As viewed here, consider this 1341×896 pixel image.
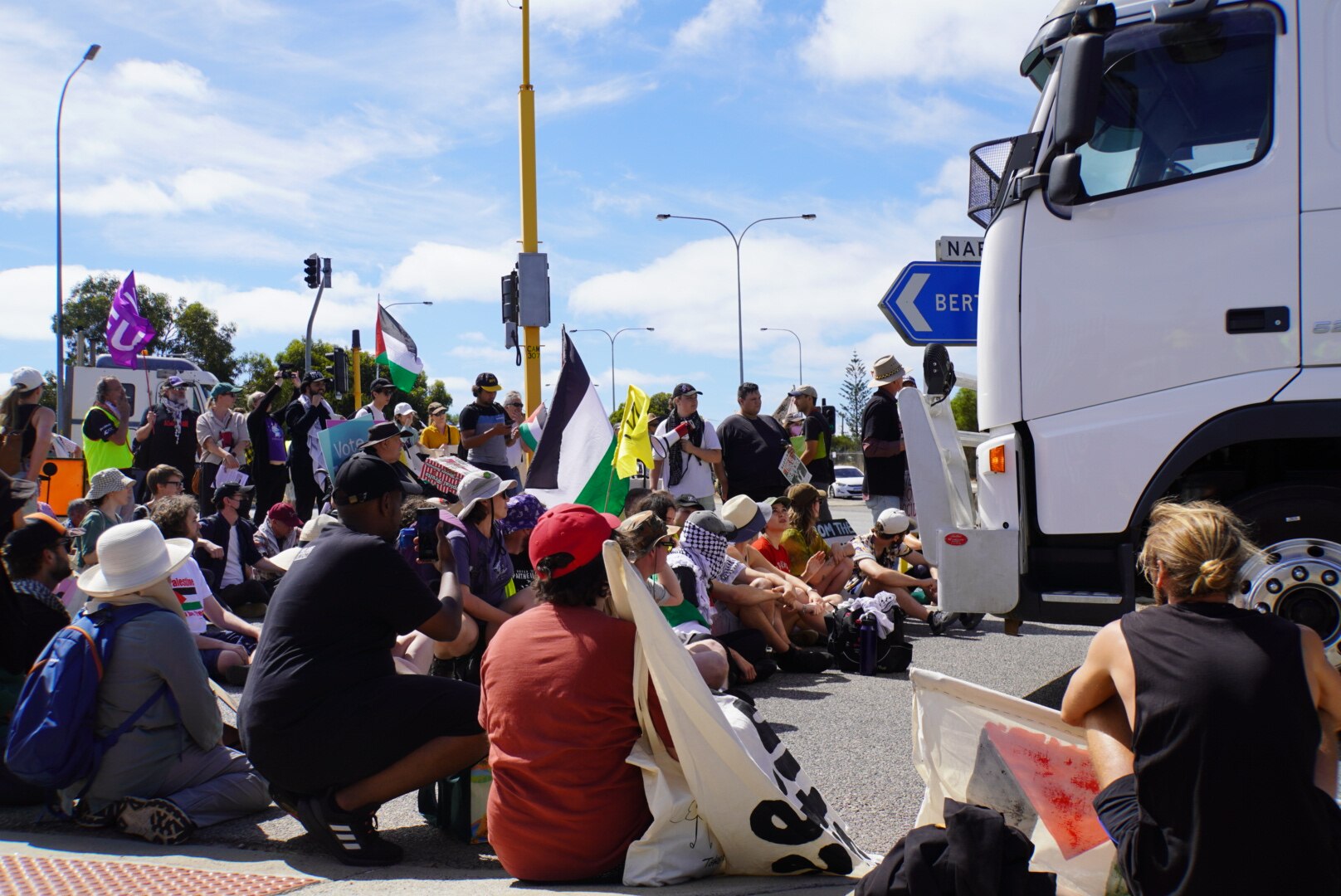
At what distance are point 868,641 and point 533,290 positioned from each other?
6.61 meters

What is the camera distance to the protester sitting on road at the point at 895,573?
8891 mm

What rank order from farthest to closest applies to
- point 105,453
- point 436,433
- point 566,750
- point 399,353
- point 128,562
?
point 399,353, point 436,433, point 105,453, point 128,562, point 566,750

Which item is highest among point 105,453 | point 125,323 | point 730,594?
point 125,323

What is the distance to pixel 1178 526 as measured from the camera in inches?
119

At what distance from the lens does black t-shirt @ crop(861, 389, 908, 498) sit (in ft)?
32.7

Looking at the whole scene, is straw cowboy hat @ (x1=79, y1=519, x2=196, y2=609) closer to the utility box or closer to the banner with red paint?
the banner with red paint

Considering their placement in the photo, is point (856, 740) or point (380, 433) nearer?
point (856, 740)

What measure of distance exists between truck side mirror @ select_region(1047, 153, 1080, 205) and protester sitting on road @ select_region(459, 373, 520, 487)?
23.3 ft

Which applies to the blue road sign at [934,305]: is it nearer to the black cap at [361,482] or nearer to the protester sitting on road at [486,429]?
the black cap at [361,482]

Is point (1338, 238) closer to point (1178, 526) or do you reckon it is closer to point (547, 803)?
point (1178, 526)

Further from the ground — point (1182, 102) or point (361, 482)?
point (1182, 102)

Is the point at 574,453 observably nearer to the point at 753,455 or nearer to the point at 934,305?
the point at 934,305

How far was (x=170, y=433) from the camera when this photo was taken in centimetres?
1243

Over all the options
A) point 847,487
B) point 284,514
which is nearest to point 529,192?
point 284,514
